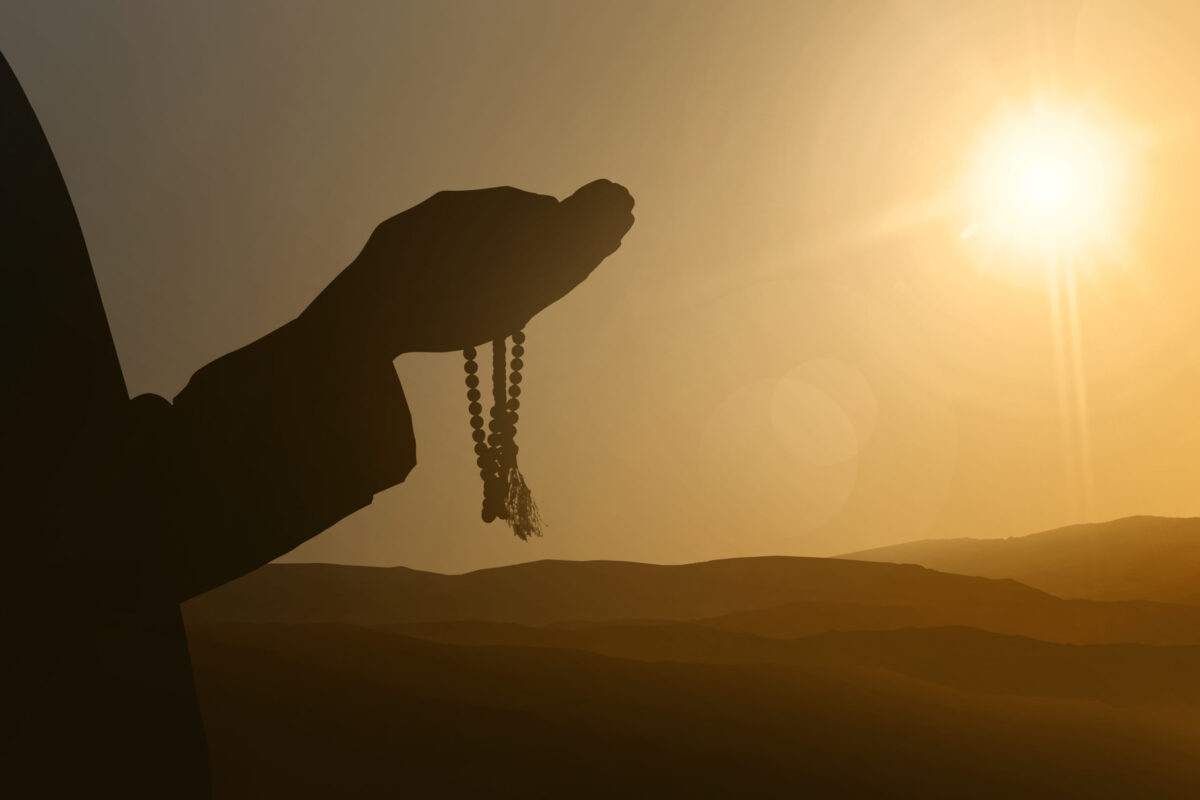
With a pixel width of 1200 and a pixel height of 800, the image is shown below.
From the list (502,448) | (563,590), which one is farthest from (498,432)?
(563,590)

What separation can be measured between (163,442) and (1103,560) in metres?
23.3

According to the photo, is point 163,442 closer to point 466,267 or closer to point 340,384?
point 340,384

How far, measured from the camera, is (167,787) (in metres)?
3.09

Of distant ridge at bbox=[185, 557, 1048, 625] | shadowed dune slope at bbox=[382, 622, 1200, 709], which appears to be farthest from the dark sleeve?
distant ridge at bbox=[185, 557, 1048, 625]

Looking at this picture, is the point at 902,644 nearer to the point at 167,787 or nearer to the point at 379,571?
the point at 167,787

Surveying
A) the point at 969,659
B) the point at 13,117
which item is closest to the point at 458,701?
the point at 13,117

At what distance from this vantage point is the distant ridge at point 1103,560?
1870cm

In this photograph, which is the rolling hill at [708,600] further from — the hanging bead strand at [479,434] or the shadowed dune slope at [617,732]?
the hanging bead strand at [479,434]

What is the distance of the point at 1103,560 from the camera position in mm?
21500

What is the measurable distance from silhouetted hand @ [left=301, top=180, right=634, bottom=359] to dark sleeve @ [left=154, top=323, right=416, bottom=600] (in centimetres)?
18

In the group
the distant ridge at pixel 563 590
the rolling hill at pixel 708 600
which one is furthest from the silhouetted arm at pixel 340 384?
the distant ridge at pixel 563 590

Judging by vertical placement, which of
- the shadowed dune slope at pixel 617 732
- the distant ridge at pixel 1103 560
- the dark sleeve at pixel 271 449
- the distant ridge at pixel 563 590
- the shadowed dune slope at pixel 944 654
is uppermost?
the distant ridge at pixel 1103 560

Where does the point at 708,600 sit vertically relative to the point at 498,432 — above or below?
above

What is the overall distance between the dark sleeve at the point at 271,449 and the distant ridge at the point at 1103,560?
18068 mm
